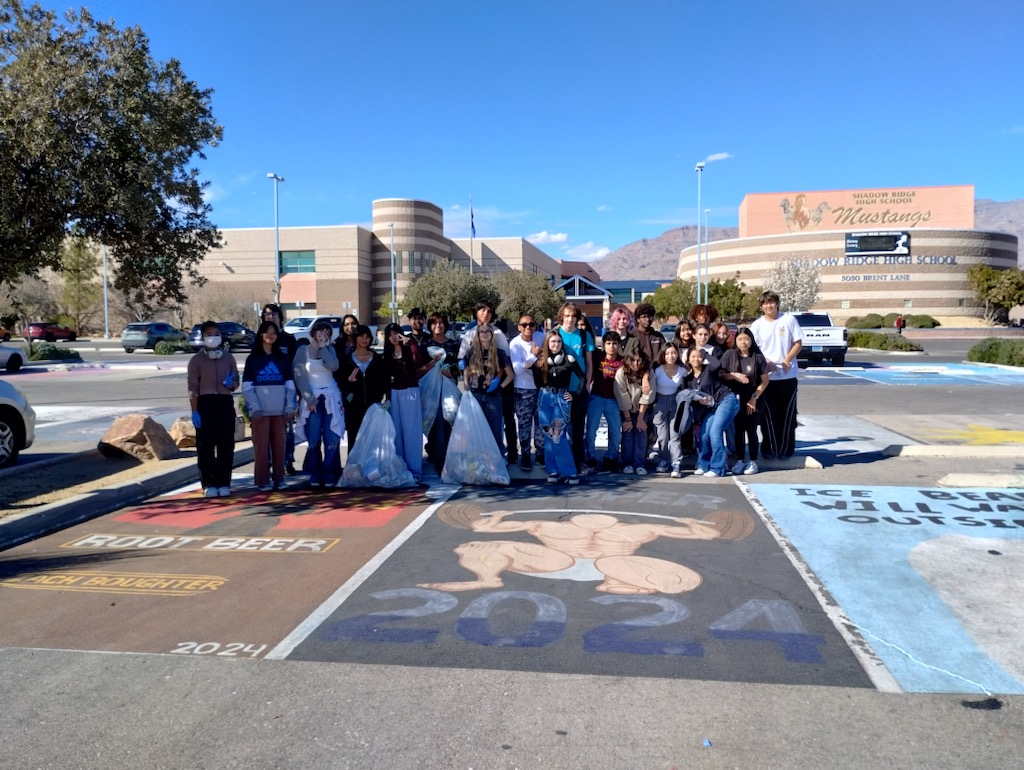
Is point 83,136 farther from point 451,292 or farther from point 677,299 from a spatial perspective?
point 677,299

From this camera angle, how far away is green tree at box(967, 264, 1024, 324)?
73.5m

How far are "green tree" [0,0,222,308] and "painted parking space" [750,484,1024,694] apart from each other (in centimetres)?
616

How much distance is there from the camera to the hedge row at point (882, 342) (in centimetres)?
3516

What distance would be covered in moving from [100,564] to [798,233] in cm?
9603

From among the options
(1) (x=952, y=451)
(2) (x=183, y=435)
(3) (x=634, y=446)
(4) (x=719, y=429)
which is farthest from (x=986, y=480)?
(2) (x=183, y=435)

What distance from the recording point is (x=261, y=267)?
81062mm

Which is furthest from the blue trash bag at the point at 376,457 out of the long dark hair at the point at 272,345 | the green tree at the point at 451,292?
the green tree at the point at 451,292

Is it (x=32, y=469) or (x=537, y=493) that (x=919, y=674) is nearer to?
(x=537, y=493)

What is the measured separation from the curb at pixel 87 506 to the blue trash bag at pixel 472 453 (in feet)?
9.57

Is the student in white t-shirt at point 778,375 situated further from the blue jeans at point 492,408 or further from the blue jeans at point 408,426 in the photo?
the blue jeans at point 408,426

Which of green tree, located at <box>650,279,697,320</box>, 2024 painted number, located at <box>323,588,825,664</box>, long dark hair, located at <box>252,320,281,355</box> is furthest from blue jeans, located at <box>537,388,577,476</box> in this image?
green tree, located at <box>650,279,697,320</box>

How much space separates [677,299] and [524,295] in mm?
16159

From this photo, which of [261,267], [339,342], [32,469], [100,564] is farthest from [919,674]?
[261,267]

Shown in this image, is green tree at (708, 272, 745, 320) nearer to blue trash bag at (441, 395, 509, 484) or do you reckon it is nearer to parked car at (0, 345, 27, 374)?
parked car at (0, 345, 27, 374)
